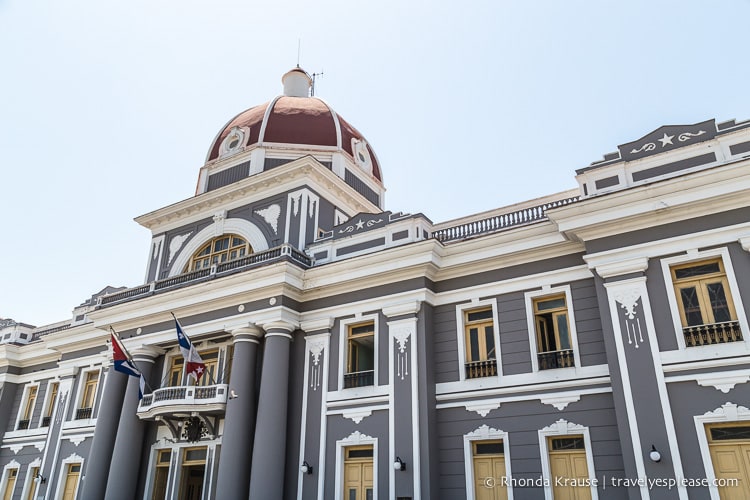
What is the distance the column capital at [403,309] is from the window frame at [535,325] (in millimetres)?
2856

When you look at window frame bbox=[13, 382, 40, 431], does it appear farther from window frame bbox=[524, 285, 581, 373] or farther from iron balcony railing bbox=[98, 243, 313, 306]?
window frame bbox=[524, 285, 581, 373]

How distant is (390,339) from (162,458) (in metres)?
8.94

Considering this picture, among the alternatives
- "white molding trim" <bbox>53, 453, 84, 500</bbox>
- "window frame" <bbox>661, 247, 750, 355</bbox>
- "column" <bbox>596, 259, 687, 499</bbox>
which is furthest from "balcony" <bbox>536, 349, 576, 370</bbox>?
"white molding trim" <bbox>53, 453, 84, 500</bbox>

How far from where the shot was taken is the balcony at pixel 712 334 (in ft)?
37.9

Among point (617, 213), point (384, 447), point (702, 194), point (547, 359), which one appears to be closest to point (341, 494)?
point (384, 447)

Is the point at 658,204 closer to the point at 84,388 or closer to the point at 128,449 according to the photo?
the point at 128,449

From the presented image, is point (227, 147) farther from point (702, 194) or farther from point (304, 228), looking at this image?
point (702, 194)

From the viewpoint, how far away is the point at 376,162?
1004 inches

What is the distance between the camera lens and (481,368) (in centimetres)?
1470

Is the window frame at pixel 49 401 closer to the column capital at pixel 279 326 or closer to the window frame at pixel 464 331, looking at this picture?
the column capital at pixel 279 326

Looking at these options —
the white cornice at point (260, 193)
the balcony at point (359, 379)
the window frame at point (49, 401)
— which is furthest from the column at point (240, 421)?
the window frame at point (49, 401)

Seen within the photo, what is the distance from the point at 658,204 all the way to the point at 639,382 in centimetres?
387

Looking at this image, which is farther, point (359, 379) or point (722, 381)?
point (359, 379)

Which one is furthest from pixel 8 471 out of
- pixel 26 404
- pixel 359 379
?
pixel 359 379
